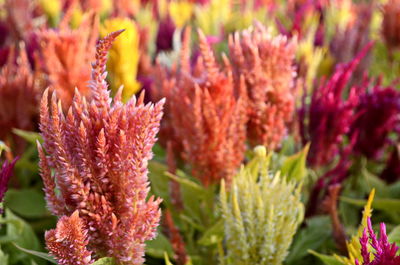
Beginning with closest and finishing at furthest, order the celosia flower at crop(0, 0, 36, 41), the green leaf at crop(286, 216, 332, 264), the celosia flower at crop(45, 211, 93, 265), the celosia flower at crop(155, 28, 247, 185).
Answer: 1. the celosia flower at crop(45, 211, 93, 265)
2. the celosia flower at crop(155, 28, 247, 185)
3. the green leaf at crop(286, 216, 332, 264)
4. the celosia flower at crop(0, 0, 36, 41)

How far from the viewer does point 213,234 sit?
133 cm

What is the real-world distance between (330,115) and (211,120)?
1.21 ft

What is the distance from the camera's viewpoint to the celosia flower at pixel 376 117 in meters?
1.46

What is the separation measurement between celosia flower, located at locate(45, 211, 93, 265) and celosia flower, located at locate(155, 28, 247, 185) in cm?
46

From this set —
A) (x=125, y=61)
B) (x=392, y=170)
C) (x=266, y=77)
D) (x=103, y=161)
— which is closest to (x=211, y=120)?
(x=266, y=77)

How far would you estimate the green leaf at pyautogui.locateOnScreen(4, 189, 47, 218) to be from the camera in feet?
5.41

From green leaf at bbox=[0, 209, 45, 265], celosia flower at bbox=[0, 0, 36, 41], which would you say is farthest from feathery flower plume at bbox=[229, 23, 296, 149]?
celosia flower at bbox=[0, 0, 36, 41]

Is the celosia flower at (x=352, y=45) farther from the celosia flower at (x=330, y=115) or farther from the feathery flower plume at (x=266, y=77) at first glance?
the feathery flower plume at (x=266, y=77)

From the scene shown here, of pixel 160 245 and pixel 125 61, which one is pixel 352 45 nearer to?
pixel 125 61

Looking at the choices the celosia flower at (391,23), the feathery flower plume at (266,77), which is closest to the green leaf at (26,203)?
the feathery flower plume at (266,77)

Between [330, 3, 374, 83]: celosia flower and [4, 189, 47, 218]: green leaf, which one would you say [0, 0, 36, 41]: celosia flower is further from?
[330, 3, 374, 83]: celosia flower

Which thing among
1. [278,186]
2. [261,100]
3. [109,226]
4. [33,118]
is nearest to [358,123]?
[261,100]

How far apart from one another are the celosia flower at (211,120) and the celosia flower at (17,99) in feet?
1.99

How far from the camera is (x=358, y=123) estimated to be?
1.52 meters
